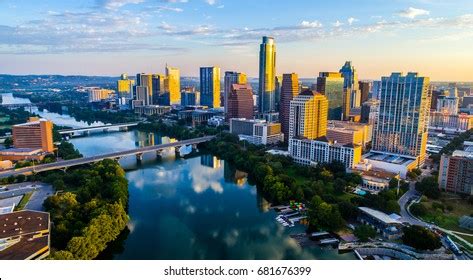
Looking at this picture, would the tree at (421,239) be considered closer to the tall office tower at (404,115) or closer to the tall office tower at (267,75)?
the tall office tower at (404,115)

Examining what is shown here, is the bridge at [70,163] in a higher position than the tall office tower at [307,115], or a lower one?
lower

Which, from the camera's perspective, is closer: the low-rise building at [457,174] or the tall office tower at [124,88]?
the low-rise building at [457,174]

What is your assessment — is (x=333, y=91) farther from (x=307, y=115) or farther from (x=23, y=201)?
(x=23, y=201)

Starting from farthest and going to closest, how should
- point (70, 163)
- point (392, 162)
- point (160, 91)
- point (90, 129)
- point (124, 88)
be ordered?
1. point (124, 88)
2. point (160, 91)
3. point (90, 129)
4. point (70, 163)
5. point (392, 162)

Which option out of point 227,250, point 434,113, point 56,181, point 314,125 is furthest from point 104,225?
point 434,113

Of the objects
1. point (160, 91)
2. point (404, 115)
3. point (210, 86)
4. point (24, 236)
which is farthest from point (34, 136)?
point (160, 91)

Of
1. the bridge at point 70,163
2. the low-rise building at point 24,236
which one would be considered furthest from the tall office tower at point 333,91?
the low-rise building at point 24,236

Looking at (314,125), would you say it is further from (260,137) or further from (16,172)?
(16,172)
